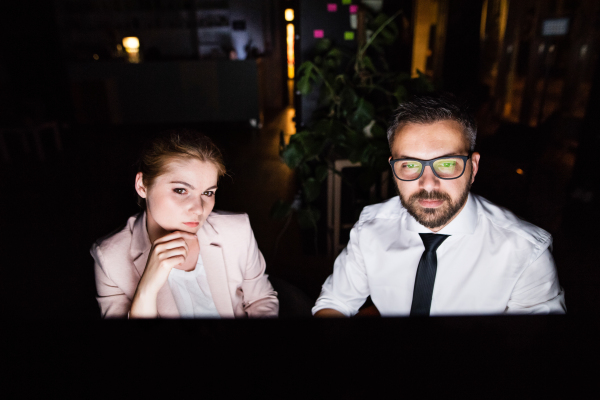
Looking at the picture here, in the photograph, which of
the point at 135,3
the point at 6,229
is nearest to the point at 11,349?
the point at 6,229

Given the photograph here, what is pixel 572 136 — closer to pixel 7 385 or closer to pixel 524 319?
pixel 524 319

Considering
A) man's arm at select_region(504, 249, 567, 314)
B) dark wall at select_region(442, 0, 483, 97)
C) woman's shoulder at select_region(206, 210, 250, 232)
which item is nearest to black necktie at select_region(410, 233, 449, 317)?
man's arm at select_region(504, 249, 567, 314)

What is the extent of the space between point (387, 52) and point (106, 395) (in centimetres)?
288

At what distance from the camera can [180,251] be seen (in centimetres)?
97

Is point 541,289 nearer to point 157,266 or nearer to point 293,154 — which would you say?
point 157,266

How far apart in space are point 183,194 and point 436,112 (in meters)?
0.75

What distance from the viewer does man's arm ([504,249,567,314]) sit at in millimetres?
1116

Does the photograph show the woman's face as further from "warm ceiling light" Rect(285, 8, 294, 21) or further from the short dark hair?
"warm ceiling light" Rect(285, 8, 294, 21)

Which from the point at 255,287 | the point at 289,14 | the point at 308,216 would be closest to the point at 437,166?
the point at 255,287

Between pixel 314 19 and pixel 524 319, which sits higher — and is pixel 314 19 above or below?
above

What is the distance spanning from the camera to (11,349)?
52 cm

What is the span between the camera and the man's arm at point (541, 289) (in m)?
1.12

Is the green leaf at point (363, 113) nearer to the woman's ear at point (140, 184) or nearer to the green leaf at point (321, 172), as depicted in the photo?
the green leaf at point (321, 172)

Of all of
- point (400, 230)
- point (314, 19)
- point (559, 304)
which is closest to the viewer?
point (559, 304)
